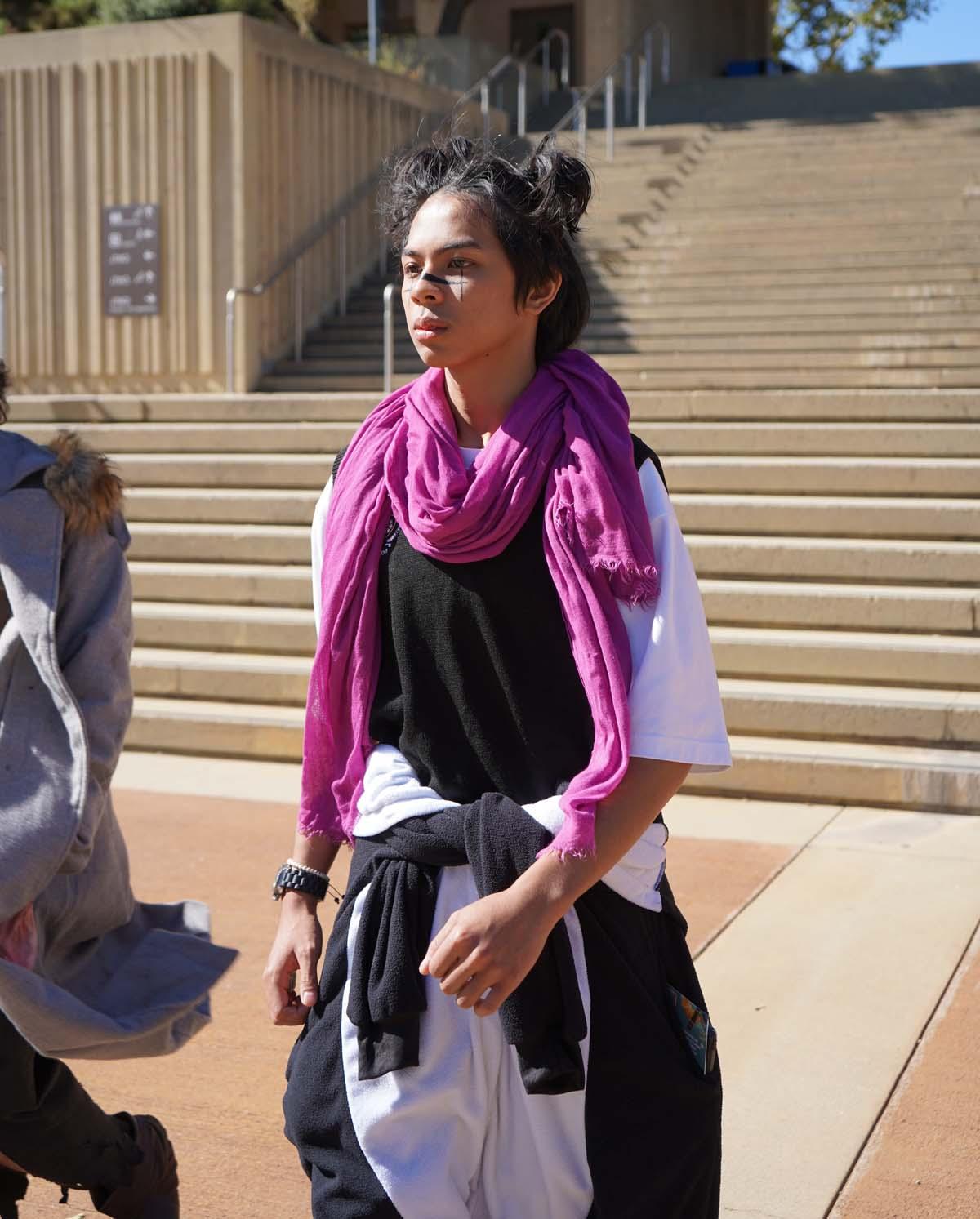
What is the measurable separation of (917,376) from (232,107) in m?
6.48

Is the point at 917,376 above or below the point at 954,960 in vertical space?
above

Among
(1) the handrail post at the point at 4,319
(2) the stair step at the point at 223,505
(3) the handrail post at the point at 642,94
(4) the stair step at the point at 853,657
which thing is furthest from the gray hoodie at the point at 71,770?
(3) the handrail post at the point at 642,94

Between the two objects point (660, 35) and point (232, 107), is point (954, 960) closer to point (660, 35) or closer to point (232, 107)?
point (232, 107)

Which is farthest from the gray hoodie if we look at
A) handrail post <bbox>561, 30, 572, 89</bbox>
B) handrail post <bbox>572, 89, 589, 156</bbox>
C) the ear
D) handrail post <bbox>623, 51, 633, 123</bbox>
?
handrail post <bbox>561, 30, 572, 89</bbox>

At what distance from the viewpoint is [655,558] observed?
6.35 ft

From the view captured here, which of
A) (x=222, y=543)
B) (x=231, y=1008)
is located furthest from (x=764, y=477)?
(x=231, y=1008)

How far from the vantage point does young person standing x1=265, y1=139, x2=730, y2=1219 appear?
188 cm

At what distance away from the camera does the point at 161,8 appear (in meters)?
15.0

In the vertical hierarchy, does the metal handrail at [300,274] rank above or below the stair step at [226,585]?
above

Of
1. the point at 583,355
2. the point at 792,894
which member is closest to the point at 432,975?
the point at 583,355

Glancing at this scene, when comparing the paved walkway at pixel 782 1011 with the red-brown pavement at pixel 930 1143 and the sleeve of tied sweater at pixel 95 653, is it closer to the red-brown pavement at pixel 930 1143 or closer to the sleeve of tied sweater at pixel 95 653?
the red-brown pavement at pixel 930 1143

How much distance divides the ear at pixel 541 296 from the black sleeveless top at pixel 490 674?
0.22 meters

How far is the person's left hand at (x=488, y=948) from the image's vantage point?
5.87ft

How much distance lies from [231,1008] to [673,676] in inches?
110
